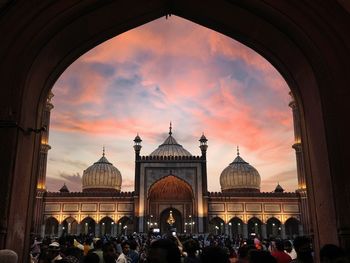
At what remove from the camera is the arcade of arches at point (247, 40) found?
232 inches

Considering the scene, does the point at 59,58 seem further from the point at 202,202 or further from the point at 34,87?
the point at 202,202

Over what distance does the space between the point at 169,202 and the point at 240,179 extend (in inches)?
328

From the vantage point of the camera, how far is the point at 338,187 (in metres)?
5.77

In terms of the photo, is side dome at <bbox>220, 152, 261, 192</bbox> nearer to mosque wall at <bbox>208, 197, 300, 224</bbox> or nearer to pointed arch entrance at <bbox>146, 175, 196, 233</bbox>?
mosque wall at <bbox>208, 197, 300, 224</bbox>

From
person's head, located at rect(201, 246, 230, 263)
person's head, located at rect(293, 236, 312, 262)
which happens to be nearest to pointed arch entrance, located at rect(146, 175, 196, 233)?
person's head, located at rect(293, 236, 312, 262)

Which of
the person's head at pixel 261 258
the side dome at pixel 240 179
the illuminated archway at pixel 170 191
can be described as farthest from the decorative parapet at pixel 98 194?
the person's head at pixel 261 258

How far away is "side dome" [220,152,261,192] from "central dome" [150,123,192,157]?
468 centimetres

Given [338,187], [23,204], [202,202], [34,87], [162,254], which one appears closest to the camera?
[162,254]

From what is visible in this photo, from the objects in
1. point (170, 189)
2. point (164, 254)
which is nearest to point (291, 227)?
point (170, 189)

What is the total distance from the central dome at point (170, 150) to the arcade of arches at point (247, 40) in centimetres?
2891

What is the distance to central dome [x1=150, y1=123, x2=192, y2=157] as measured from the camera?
120ft

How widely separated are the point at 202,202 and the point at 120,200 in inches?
270

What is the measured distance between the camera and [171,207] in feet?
109

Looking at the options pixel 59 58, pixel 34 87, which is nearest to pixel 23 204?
pixel 34 87
